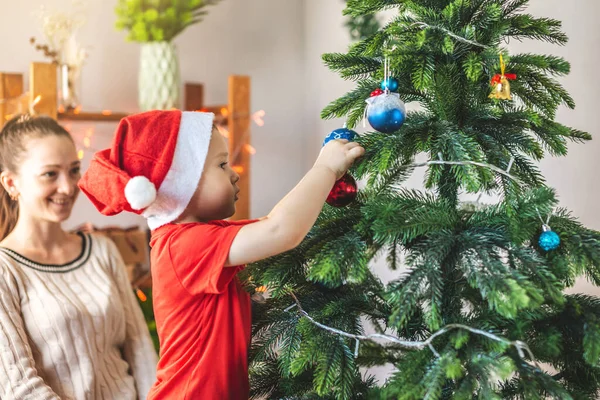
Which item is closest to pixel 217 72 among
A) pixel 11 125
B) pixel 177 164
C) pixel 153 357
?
pixel 11 125

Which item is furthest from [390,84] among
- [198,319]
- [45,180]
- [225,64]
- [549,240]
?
[225,64]

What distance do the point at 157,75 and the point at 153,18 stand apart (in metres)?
0.20

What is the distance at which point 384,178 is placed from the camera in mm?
950

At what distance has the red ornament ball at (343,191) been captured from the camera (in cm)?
91

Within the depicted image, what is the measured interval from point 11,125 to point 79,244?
1.08 ft

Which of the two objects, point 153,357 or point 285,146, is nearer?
point 153,357

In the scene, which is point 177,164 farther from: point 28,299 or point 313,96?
point 313,96

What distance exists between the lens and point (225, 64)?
8.70ft

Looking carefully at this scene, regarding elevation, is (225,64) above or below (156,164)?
above

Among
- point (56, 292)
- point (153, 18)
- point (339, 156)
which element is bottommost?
point (56, 292)

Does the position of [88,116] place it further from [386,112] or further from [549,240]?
[549,240]

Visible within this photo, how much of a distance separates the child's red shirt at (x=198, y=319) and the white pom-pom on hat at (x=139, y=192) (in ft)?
0.21

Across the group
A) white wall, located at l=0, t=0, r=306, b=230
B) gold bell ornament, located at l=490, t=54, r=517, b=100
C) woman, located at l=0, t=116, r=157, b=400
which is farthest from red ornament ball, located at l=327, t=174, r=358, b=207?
white wall, located at l=0, t=0, r=306, b=230

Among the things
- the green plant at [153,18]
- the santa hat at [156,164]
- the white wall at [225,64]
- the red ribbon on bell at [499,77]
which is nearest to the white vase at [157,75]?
the green plant at [153,18]
